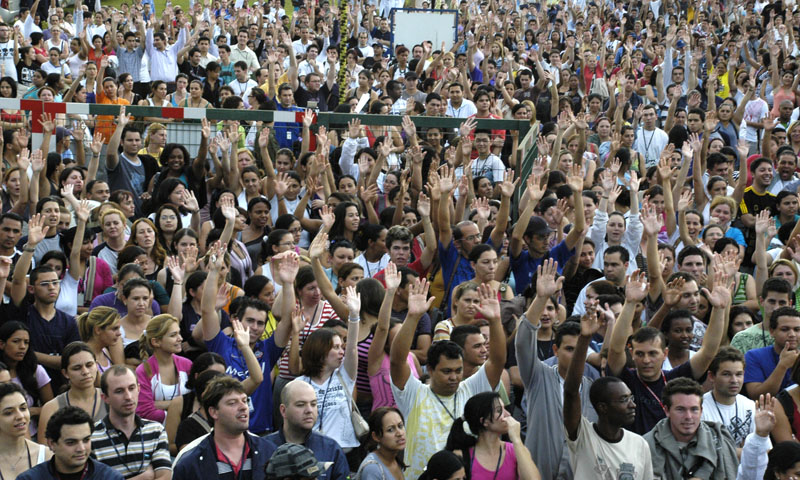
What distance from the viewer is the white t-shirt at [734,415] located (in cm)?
686

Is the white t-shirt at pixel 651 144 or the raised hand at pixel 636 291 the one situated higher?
the raised hand at pixel 636 291

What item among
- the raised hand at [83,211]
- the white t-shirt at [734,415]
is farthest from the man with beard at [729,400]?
the raised hand at [83,211]

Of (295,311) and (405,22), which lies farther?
(405,22)

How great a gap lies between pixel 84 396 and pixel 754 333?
15.7 ft

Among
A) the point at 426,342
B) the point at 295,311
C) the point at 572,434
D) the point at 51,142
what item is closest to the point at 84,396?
the point at 295,311

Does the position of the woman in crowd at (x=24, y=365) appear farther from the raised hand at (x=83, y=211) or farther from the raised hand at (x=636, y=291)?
the raised hand at (x=636, y=291)

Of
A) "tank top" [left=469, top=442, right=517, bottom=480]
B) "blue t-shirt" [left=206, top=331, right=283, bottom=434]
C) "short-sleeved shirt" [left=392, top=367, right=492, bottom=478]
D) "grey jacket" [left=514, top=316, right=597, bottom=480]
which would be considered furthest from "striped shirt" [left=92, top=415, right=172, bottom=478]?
"grey jacket" [left=514, top=316, right=597, bottom=480]

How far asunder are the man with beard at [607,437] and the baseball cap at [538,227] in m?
3.22

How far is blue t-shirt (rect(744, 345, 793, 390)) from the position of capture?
7.56 metres

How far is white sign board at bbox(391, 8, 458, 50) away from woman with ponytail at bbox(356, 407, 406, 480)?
1624 cm

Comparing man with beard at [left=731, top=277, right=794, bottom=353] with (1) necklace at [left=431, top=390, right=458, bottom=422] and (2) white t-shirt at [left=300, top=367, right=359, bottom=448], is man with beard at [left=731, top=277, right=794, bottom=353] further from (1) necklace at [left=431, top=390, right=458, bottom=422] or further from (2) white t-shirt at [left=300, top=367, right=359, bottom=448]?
(2) white t-shirt at [left=300, top=367, right=359, bottom=448]

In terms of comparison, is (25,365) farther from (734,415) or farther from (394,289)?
(734,415)

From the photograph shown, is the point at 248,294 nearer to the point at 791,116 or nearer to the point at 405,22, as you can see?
the point at 791,116

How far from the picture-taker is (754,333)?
8.00 m
